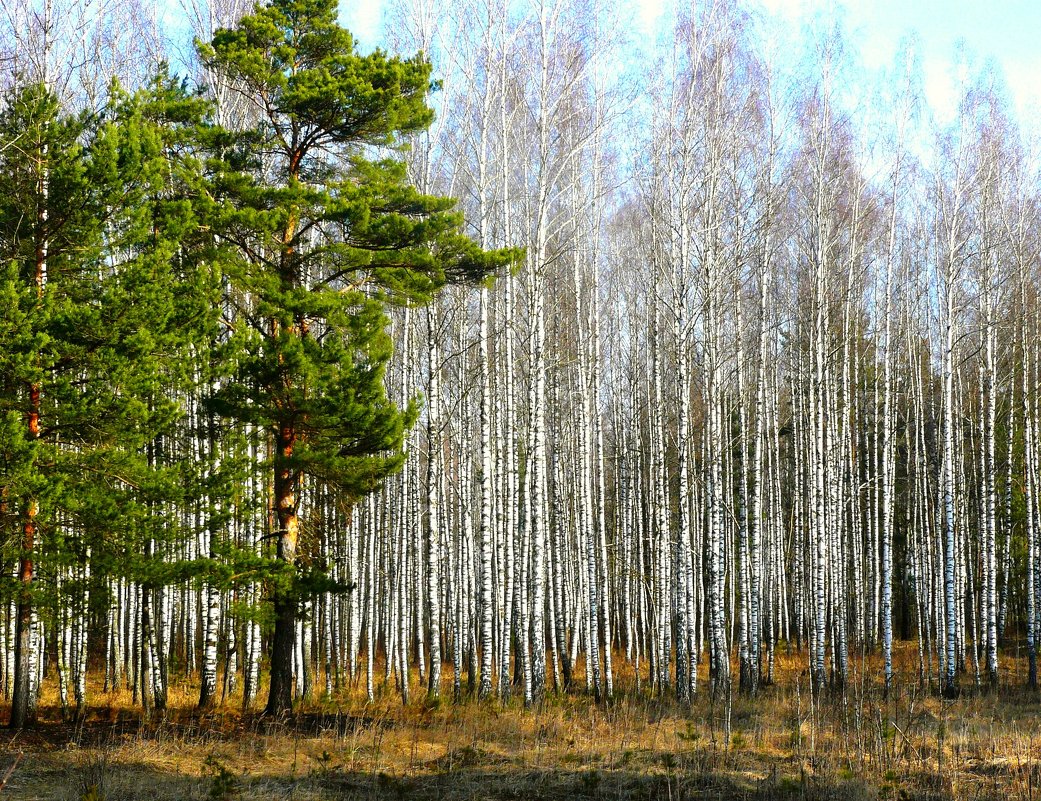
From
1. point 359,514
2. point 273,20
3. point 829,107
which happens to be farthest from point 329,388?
point 829,107

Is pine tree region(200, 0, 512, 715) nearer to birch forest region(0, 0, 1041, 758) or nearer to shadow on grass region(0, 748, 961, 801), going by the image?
birch forest region(0, 0, 1041, 758)

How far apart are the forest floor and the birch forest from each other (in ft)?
3.31

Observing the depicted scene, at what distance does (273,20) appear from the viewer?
10734 mm

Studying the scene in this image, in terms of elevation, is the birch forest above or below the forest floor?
above

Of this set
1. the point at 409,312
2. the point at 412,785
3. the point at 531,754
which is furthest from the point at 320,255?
the point at 531,754

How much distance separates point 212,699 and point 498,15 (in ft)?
35.7

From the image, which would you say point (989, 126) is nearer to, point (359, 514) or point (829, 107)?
point (829, 107)

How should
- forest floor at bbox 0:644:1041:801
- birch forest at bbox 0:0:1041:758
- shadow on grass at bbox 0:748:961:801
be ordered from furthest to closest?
birch forest at bbox 0:0:1041:758
forest floor at bbox 0:644:1041:801
shadow on grass at bbox 0:748:961:801

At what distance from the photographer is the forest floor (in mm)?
7066

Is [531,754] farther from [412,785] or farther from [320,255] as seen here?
[320,255]

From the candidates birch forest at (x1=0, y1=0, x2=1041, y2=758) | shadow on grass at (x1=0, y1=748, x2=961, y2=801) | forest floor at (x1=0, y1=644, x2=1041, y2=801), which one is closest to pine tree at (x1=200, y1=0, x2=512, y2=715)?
birch forest at (x1=0, y1=0, x2=1041, y2=758)

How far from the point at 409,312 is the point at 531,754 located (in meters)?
7.66

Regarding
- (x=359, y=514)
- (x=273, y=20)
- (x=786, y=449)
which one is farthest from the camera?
(x=786, y=449)

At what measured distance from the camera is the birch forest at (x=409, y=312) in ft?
30.8
